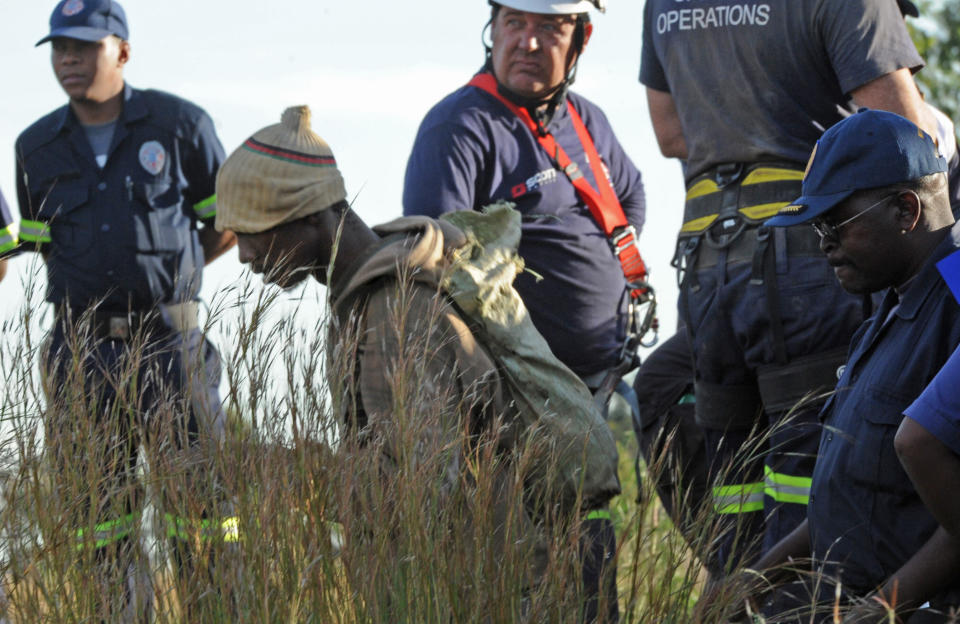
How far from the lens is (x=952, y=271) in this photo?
253 centimetres

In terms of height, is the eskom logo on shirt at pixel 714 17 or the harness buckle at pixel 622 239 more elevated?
the eskom logo on shirt at pixel 714 17

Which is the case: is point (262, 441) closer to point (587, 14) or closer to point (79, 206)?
point (587, 14)

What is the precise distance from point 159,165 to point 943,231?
3.67 meters

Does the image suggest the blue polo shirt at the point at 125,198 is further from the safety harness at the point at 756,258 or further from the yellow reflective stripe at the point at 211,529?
the yellow reflective stripe at the point at 211,529

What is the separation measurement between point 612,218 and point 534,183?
309mm

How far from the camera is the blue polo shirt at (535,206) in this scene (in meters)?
4.38

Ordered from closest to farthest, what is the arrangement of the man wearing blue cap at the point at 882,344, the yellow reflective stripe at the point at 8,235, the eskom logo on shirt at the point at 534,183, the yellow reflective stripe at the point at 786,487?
the man wearing blue cap at the point at 882,344 < the yellow reflective stripe at the point at 786,487 < the eskom logo on shirt at the point at 534,183 < the yellow reflective stripe at the point at 8,235

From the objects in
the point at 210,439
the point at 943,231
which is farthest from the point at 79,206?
the point at 943,231

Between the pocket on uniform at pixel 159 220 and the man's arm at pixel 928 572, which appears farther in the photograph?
the pocket on uniform at pixel 159 220

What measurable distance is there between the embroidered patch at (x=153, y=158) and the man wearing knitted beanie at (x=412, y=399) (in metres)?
2.09

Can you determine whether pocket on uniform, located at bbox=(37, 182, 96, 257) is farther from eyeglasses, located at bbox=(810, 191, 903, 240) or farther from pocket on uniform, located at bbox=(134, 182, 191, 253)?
eyeglasses, located at bbox=(810, 191, 903, 240)

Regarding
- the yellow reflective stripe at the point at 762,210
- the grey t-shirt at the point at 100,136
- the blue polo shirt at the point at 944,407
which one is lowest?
the blue polo shirt at the point at 944,407

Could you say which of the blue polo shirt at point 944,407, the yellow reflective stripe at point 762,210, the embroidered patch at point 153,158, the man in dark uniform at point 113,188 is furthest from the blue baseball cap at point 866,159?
the embroidered patch at point 153,158

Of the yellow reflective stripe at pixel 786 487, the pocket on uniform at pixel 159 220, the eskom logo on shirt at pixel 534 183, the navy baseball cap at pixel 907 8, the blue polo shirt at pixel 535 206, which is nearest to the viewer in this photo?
the yellow reflective stripe at pixel 786 487
